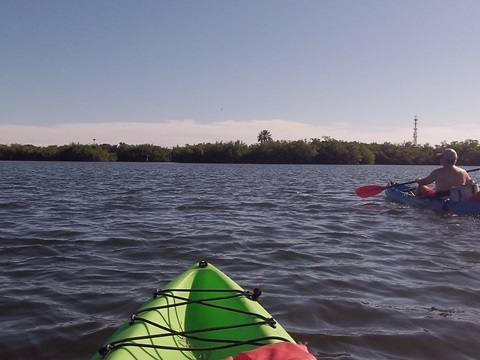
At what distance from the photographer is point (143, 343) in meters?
2.84

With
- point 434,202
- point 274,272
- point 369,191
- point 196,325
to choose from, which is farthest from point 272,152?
point 196,325

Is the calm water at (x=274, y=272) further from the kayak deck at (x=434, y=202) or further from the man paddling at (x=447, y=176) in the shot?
the man paddling at (x=447, y=176)

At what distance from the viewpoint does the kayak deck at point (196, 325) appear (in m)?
2.84

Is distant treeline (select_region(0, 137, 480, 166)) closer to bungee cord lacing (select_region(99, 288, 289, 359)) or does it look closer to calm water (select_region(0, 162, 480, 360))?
calm water (select_region(0, 162, 480, 360))

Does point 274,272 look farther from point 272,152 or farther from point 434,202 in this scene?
point 272,152

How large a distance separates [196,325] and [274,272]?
254 cm

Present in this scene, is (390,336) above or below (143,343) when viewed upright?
below

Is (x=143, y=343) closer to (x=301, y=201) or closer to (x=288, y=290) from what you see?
(x=288, y=290)

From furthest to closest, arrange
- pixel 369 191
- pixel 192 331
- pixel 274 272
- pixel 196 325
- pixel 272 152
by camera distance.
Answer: pixel 272 152 < pixel 369 191 < pixel 274 272 < pixel 196 325 < pixel 192 331

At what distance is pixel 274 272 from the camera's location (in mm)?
5902

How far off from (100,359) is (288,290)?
2899 millimetres

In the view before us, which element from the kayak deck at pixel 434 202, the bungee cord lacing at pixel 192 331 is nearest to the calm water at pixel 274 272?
the kayak deck at pixel 434 202

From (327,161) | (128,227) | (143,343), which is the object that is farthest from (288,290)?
(327,161)

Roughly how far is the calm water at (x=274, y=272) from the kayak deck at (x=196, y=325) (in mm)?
778
